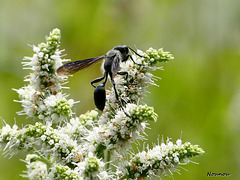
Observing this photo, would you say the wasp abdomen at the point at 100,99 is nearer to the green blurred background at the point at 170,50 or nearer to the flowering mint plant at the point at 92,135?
the flowering mint plant at the point at 92,135

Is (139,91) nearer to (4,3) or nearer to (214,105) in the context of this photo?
(214,105)

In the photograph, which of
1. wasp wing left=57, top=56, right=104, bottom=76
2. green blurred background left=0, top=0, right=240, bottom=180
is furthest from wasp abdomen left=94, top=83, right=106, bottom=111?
green blurred background left=0, top=0, right=240, bottom=180

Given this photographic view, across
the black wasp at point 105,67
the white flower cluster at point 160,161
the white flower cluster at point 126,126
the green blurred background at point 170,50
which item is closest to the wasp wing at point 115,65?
the black wasp at point 105,67

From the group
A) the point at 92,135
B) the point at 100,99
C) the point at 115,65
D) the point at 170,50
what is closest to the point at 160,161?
the point at 92,135

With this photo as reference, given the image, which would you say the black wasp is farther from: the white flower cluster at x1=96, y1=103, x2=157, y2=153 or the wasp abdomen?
the white flower cluster at x1=96, y1=103, x2=157, y2=153

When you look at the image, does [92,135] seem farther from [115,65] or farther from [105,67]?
[105,67]

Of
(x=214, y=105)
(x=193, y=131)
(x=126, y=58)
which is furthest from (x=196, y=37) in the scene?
(x=126, y=58)
